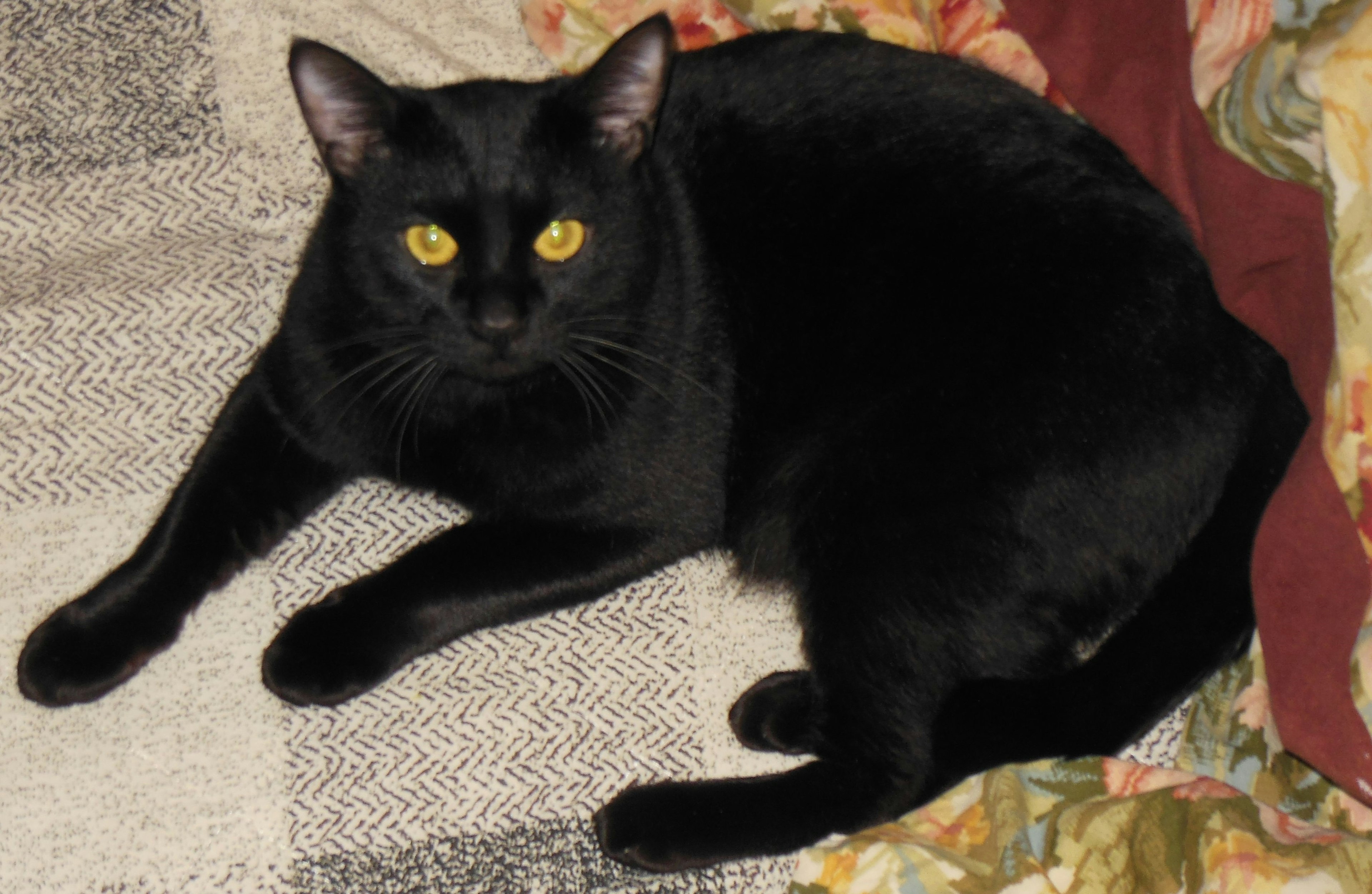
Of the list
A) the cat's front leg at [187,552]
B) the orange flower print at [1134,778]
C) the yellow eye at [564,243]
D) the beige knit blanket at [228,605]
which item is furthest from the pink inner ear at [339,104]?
the orange flower print at [1134,778]

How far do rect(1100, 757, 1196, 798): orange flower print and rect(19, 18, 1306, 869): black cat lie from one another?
0.11m

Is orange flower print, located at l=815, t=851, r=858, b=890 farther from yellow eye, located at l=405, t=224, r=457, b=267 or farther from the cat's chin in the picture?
yellow eye, located at l=405, t=224, r=457, b=267

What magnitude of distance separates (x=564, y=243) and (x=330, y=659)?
19.2 inches

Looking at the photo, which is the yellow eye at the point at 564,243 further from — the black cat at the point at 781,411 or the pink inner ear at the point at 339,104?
the pink inner ear at the point at 339,104

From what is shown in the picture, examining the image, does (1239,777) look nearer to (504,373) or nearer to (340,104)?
(504,373)

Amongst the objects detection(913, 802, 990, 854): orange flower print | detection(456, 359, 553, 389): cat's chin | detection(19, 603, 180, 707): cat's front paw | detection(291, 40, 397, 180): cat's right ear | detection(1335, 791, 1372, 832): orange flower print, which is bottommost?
detection(19, 603, 180, 707): cat's front paw

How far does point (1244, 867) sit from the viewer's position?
3.58 feet

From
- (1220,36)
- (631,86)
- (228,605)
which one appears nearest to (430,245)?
(631,86)

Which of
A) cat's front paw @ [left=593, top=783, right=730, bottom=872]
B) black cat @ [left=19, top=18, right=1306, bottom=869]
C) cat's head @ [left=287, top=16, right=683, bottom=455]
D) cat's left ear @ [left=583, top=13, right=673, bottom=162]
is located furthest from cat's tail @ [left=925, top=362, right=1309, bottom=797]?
cat's left ear @ [left=583, top=13, right=673, bottom=162]

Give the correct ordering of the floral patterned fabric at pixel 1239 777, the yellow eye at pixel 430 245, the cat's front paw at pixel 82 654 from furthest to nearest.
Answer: the cat's front paw at pixel 82 654 < the yellow eye at pixel 430 245 < the floral patterned fabric at pixel 1239 777

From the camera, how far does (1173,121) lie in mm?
1348

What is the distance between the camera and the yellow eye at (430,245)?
110 cm

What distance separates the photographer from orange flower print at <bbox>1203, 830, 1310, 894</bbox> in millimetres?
1068

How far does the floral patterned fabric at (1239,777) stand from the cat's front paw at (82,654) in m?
0.72
